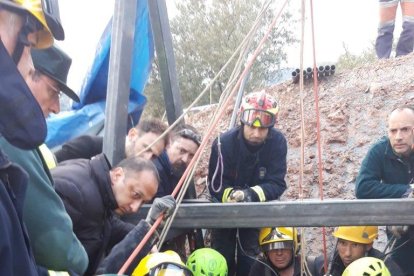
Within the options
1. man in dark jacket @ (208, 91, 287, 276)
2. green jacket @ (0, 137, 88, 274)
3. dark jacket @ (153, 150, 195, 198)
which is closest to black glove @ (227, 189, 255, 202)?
man in dark jacket @ (208, 91, 287, 276)

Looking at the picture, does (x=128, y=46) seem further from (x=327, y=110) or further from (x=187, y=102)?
(x=187, y=102)

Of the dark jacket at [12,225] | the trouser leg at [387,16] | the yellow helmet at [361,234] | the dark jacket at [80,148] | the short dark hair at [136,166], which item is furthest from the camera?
the trouser leg at [387,16]

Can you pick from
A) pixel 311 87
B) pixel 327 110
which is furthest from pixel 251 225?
pixel 311 87

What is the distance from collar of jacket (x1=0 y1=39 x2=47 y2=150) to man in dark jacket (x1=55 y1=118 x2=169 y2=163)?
8.95 ft

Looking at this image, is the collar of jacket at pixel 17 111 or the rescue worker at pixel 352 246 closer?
the collar of jacket at pixel 17 111

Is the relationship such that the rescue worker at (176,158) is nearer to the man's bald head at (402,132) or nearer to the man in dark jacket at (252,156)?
the man in dark jacket at (252,156)

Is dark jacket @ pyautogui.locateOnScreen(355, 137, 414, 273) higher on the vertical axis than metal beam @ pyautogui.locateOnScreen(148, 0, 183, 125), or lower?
lower

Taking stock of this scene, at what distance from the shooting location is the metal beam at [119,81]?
411cm

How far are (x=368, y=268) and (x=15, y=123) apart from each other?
3710 mm

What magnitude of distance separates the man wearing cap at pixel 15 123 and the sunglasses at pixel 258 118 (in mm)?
3609

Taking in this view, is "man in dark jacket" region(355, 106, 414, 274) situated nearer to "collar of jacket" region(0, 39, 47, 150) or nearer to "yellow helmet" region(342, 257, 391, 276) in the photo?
"yellow helmet" region(342, 257, 391, 276)

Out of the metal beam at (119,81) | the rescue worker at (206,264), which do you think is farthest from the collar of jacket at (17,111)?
the rescue worker at (206,264)

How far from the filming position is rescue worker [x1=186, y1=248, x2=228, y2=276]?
484 centimetres

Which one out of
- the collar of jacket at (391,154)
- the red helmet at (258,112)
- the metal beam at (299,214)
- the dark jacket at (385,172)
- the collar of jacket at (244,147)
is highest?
the red helmet at (258,112)
